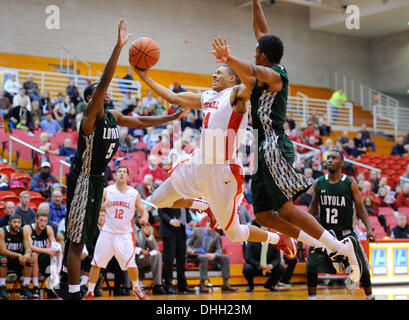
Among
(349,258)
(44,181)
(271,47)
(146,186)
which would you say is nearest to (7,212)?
(44,181)

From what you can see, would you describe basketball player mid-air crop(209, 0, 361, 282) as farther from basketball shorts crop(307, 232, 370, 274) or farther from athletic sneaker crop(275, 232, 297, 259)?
basketball shorts crop(307, 232, 370, 274)

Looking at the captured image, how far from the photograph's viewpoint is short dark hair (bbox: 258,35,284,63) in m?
5.36

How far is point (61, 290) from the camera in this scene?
25.6ft

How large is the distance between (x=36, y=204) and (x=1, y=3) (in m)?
10.8

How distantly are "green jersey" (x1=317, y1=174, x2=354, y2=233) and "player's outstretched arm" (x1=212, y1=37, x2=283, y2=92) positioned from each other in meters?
3.03

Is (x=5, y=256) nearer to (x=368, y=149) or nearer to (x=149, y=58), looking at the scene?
(x=149, y=58)

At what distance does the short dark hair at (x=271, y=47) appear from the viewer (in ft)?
17.6

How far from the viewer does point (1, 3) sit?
19359mm

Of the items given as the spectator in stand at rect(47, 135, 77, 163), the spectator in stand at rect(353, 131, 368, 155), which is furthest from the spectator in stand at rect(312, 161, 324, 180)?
the spectator in stand at rect(47, 135, 77, 163)

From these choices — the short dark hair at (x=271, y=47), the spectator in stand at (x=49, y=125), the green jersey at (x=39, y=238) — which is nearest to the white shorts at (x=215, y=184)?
the short dark hair at (x=271, y=47)

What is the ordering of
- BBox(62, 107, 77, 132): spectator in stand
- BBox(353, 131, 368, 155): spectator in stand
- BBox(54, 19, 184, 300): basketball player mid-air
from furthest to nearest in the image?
BBox(353, 131, 368, 155): spectator in stand → BBox(62, 107, 77, 132): spectator in stand → BBox(54, 19, 184, 300): basketball player mid-air

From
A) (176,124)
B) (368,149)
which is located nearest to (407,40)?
(368,149)

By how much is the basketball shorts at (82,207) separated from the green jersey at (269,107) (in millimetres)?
1811

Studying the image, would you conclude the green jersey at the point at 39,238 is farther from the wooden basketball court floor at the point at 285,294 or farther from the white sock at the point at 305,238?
the white sock at the point at 305,238
